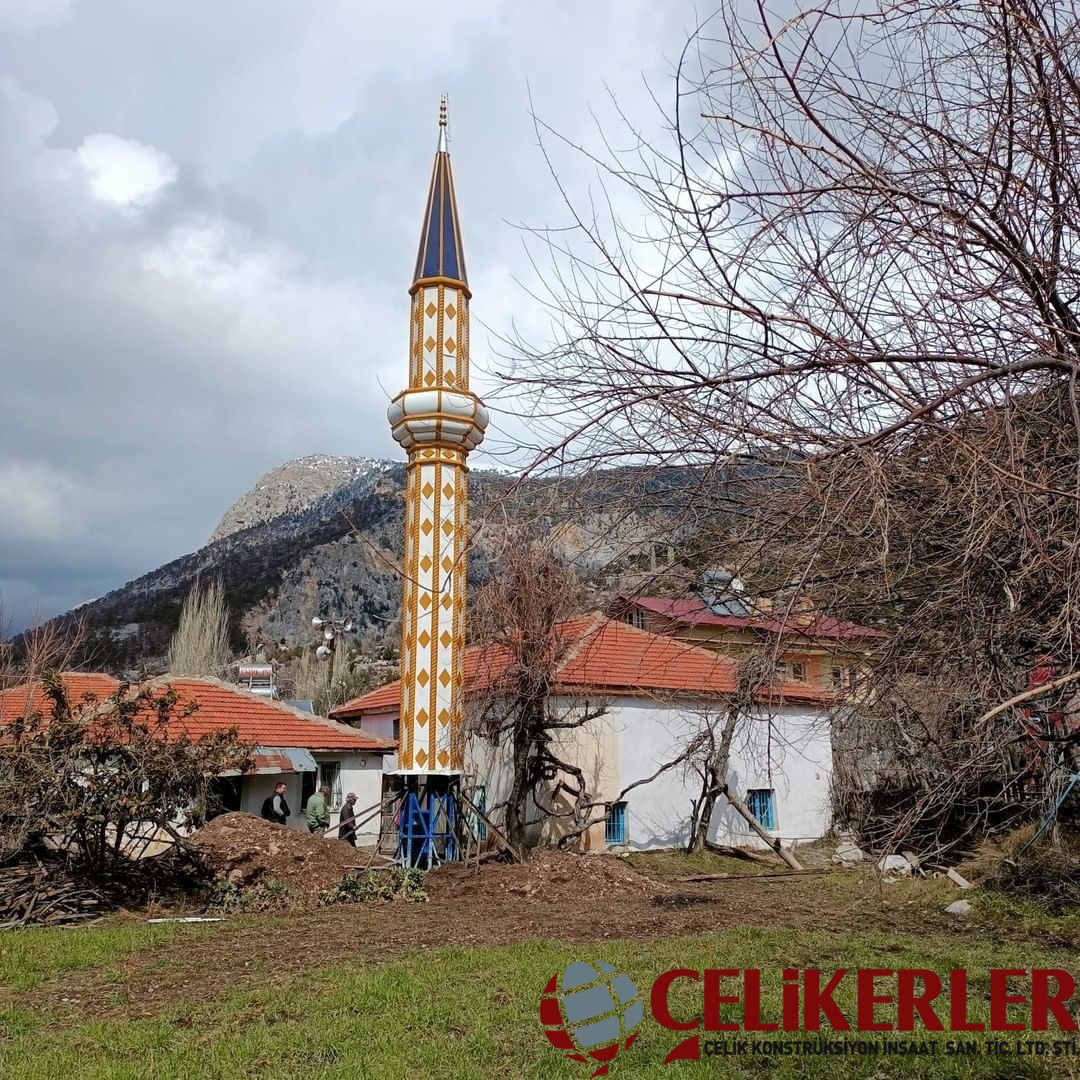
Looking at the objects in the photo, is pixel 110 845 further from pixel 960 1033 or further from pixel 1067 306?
pixel 1067 306

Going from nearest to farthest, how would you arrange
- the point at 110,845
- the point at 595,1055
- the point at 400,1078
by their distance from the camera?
the point at 400,1078 → the point at 595,1055 → the point at 110,845

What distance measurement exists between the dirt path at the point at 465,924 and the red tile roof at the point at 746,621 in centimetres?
343

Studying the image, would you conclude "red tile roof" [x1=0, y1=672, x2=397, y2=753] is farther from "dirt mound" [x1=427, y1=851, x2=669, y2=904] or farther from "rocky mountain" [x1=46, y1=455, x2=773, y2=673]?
"dirt mound" [x1=427, y1=851, x2=669, y2=904]

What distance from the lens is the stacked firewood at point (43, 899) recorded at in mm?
10984

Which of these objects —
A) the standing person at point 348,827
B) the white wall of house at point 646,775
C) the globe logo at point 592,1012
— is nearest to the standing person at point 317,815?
the standing person at point 348,827

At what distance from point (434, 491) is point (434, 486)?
10 centimetres

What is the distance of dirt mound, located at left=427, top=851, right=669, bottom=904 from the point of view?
42.0 ft

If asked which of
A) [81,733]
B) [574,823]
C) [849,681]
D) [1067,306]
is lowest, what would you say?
[574,823]

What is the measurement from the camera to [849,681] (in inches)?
188

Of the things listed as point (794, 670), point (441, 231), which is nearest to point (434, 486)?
point (441, 231)

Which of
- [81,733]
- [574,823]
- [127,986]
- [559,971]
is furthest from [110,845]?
[574,823]

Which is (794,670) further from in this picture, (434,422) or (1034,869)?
(434,422)

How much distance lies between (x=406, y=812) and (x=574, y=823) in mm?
4193

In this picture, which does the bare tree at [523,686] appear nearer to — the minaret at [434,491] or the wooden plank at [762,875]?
the minaret at [434,491]
